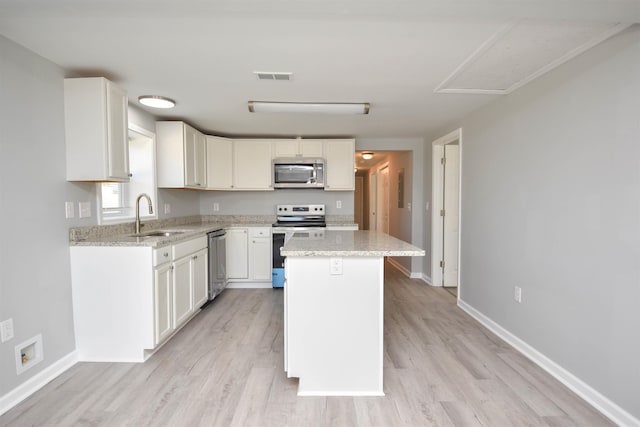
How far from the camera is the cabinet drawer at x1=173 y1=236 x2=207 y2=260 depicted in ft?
8.71

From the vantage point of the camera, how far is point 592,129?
1826 millimetres

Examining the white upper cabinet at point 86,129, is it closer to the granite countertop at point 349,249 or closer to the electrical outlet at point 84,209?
the electrical outlet at point 84,209

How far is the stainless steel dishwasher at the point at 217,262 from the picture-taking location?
11.4 feet

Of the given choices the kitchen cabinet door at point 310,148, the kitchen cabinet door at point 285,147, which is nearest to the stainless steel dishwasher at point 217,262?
the kitchen cabinet door at point 285,147


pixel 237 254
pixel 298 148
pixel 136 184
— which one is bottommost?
pixel 237 254

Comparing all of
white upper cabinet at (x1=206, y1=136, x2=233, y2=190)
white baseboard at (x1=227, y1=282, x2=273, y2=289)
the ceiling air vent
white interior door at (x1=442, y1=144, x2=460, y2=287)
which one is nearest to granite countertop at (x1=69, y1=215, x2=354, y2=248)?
white upper cabinet at (x1=206, y1=136, x2=233, y2=190)

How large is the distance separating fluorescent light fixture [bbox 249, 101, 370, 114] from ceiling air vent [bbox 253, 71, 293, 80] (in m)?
0.49

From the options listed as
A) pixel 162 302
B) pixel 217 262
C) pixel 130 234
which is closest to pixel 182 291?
pixel 162 302

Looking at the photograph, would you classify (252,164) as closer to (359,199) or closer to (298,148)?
(298,148)

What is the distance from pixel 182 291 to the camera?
2768 millimetres

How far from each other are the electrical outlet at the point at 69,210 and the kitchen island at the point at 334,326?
1.67 metres

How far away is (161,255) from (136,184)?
1.35 meters

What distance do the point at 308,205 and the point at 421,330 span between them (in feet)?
8.02

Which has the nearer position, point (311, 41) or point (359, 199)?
point (311, 41)
